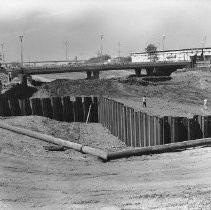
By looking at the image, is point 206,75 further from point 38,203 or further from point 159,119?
point 38,203

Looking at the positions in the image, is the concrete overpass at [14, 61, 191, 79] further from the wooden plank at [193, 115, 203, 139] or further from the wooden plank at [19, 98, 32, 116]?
the wooden plank at [193, 115, 203, 139]

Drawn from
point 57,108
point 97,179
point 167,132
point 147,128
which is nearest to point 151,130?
point 147,128

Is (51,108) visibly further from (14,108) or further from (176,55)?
(176,55)

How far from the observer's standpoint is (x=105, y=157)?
1667cm

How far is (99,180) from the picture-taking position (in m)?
13.5

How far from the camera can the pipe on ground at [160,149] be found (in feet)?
53.6

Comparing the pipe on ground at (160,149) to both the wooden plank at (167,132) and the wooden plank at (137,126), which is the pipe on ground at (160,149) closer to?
the wooden plank at (167,132)

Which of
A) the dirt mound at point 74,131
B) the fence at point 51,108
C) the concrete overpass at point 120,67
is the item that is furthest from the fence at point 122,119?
the concrete overpass at point 120,67

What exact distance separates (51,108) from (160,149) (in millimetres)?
15778

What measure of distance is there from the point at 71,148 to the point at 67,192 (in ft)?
23.7

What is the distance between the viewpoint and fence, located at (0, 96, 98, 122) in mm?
30672

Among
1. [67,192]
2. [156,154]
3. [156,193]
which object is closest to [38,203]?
[67,192]

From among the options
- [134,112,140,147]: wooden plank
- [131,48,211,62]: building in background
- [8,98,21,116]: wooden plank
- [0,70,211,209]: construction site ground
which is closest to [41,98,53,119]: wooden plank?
[8,98,21,116]: wooden plank

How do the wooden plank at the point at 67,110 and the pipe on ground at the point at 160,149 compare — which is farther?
the wooden plank at the point at 67,110
